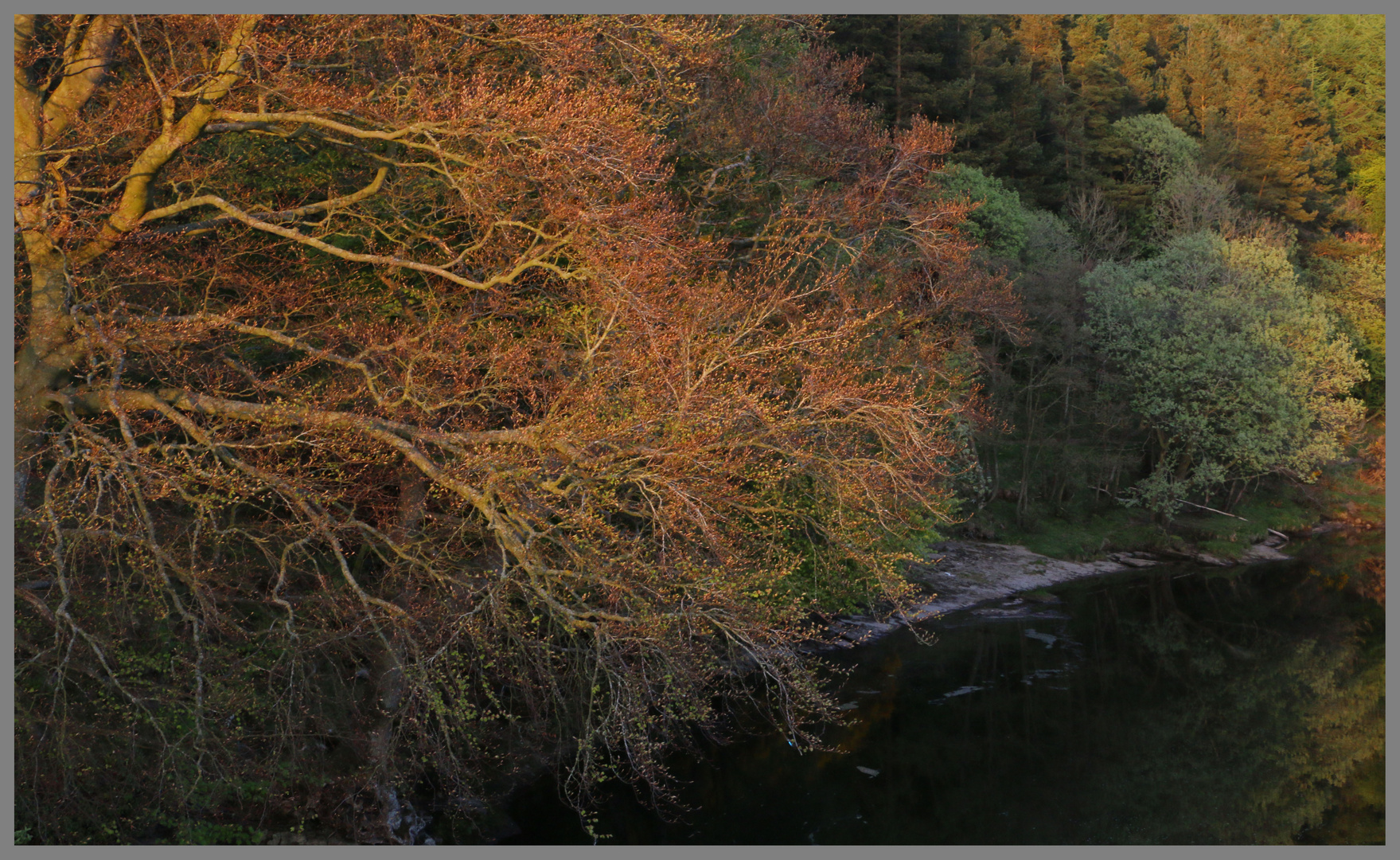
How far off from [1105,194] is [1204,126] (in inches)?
427

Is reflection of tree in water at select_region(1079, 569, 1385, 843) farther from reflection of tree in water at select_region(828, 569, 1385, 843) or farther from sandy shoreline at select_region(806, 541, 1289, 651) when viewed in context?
sandy shoreline at select_region(806, 541, 1289, 651)

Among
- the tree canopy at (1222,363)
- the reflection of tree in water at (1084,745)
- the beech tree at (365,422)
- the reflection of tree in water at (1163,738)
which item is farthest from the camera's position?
the tree canopy at (1222,363)

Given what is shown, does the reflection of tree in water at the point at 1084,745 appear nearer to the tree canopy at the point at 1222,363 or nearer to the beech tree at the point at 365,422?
the beech tree at the point at 365,422

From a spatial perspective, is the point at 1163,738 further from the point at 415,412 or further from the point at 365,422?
the point at 365,422

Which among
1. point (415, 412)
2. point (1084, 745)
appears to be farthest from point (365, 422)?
point (1084, 745)

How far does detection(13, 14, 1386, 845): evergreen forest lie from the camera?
10.3m

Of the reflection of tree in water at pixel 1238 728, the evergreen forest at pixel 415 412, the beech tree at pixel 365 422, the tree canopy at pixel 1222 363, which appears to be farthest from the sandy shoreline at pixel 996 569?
the beech tree at pixel 365 422

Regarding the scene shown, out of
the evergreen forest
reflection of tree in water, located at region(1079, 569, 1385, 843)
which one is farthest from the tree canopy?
the evergreen forest

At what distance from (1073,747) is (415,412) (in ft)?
39.0

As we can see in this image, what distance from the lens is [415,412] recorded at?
11.2 meters

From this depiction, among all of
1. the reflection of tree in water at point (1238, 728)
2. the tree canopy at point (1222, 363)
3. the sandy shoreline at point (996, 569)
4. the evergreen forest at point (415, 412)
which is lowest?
the sandy shoreline at point (996, 569)

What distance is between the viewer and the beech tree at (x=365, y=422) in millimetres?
10219

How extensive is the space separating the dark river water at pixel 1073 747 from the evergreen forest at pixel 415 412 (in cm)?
115

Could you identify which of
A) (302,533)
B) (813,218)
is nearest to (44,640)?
(302,533)
